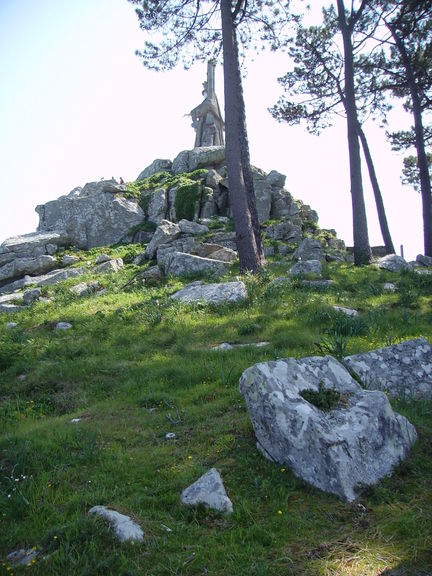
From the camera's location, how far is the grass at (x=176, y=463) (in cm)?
Result: 339

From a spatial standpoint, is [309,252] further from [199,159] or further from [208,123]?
[208,123]

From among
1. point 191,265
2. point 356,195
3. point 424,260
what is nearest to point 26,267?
point 191,265

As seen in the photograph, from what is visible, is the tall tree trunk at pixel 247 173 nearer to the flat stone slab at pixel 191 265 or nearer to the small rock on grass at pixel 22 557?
the flat stone slab at pixel 191 265

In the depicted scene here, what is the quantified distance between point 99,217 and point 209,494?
2123 cm

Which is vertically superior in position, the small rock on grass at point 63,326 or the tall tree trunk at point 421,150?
the tall tree trunk at point 421,150

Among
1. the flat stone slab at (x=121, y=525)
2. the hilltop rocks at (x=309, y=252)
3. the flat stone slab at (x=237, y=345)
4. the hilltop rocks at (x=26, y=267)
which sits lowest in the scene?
the flat stone slab at (x=121, y=525)

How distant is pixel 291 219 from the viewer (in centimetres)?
2323

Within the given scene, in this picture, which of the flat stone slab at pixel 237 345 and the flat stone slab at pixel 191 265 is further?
the flat stone slab at pixel 191 265

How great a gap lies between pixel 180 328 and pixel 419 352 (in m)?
4.68

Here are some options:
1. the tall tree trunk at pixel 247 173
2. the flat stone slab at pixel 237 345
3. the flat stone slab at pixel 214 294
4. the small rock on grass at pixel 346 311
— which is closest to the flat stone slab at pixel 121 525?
the flat stone slab at pixel 237 345

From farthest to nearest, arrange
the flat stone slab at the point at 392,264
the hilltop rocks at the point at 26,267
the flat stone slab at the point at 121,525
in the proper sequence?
the hilltop rocks at the point at 26,267
the flat stone slab at the point at 392,264
the flat stone slab at the point at 121,525

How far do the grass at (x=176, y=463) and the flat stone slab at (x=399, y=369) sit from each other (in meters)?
0.37

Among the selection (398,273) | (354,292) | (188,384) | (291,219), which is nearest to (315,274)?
(354,292)

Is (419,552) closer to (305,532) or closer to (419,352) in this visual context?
(305,532)
